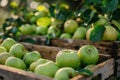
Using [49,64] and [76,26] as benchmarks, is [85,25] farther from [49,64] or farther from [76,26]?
[49,64]

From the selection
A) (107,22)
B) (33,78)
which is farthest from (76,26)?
(33,78)

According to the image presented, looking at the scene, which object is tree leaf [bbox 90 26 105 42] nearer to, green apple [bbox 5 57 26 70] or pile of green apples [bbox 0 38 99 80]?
pile of green apples [bbox 0 38 99 80]

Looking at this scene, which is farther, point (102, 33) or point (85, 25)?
point (85, 25)

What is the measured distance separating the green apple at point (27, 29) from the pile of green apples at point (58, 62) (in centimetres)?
55

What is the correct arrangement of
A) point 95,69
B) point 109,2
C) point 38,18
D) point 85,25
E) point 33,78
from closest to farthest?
point 33,78, point 95,69, point 109,2, point 85,25, point 38,18

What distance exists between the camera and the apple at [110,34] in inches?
64.0

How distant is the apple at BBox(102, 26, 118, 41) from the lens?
5.33 feet

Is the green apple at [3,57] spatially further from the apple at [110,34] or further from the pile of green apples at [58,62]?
the apple at [110,34]

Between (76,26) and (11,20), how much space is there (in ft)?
2.31

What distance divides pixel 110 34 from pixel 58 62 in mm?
461

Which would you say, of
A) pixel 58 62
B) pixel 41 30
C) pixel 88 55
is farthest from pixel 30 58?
pixel 41 30

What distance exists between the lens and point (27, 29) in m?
2.15

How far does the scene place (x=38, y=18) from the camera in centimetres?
226

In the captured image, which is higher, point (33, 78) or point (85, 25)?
point (85, 25)
